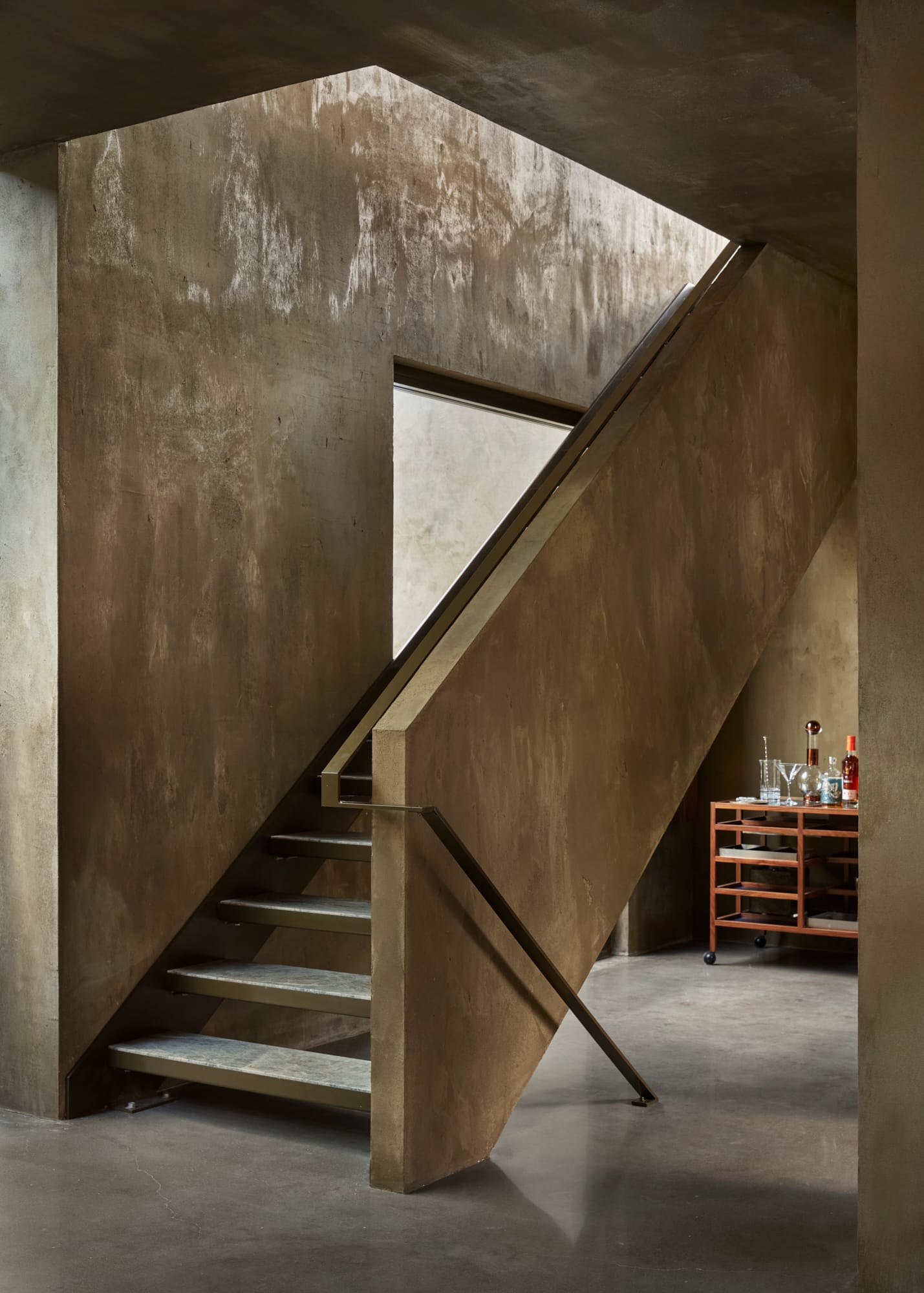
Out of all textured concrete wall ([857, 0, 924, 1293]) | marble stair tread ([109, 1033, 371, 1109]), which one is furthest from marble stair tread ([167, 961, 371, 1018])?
textured concrete wall ([857, 0, 924, 1293])

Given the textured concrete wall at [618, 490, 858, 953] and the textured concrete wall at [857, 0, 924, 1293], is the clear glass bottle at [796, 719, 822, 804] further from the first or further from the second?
the textured concrete wall at [857, 0, 924, 1293]

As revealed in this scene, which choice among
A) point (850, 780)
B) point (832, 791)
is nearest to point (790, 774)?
point (832, 791)

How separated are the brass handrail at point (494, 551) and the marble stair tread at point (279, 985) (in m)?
0.70

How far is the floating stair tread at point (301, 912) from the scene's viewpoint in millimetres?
5305

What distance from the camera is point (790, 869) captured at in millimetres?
8922

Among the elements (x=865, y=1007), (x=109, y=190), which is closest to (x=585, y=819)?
(x=865, y=1007)

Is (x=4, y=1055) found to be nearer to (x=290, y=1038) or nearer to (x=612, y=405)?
(x=290, y=1038)

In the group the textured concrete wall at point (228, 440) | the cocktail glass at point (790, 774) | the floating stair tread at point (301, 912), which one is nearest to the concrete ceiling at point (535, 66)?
the textured concrete wall at point (228, 440)

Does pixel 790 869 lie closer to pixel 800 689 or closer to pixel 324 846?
pixel 800 689

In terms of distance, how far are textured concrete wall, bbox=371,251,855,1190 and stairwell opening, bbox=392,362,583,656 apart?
3.57 meters

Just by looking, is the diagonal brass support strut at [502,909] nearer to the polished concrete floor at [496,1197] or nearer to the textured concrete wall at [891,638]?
the polished concrete floor at [496,1197]

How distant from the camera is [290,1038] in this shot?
20.2 ft

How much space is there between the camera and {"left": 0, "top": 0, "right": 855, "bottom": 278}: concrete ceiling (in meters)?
3.99

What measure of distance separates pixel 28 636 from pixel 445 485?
5.56 m
